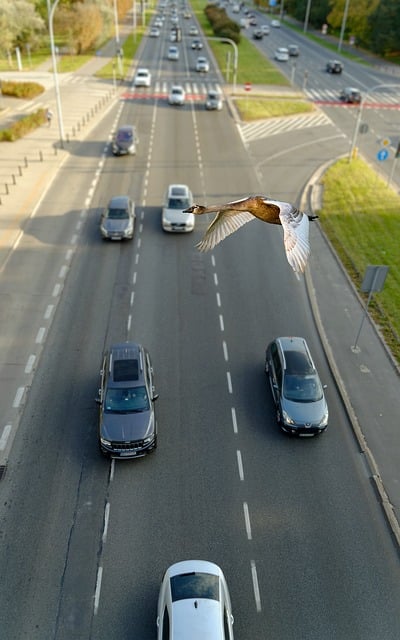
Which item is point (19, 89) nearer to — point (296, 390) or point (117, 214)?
point (117, 214)

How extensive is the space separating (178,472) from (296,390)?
4.59 metres

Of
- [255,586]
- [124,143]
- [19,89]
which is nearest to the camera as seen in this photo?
[255,586]

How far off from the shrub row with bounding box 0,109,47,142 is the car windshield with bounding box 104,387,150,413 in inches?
1337

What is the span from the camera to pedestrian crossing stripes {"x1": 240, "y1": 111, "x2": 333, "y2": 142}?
155 feet

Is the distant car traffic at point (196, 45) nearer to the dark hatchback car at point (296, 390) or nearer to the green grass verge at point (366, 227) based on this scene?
the green grass verge at point (366, 227)

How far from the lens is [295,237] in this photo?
29.1ft

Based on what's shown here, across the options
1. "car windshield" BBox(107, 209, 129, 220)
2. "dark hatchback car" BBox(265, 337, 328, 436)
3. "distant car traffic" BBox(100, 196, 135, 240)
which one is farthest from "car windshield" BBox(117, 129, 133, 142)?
"dark hatchback car" BBox(265, 337, 328, 436)

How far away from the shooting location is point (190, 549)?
12414 millimetres

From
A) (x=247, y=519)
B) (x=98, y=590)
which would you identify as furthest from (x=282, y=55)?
(x=98, y=590)

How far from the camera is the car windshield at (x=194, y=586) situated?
10.2 metres

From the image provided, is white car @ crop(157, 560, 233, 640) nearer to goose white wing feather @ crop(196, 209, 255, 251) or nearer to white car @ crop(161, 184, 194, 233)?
goose white wing feather @ crop(196, 209, 255, 251)

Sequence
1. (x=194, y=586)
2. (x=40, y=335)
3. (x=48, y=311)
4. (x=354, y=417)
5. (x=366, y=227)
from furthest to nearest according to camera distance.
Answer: (x=366, y=227) → (x=48, y=311) → (x=40, y=335) → (x=354, y=417) → (x=194, y=586)

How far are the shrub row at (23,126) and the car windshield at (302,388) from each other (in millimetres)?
35765

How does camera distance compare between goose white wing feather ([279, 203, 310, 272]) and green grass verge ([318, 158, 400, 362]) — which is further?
green grass verge ([318, 158, 400, 362])
